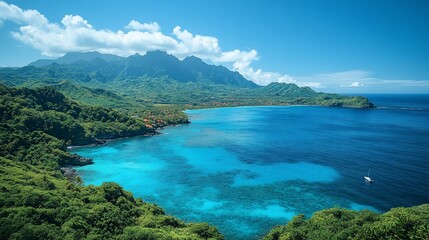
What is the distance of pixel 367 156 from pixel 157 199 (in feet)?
264

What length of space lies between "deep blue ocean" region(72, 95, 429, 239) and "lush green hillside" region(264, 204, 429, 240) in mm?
12104

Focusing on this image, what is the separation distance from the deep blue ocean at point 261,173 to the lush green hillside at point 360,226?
12104 mm

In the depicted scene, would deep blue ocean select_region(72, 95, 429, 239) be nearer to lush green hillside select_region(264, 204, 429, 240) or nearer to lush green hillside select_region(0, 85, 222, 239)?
lush green hillside select_region(0, 85, 222, 239)

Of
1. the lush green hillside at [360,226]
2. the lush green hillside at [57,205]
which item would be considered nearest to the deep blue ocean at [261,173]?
the lush green hillside at [57,205]

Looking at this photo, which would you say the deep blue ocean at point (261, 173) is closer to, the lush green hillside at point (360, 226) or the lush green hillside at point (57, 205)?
the lush green hillside at point (57, 205)

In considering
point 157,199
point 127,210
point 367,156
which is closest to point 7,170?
point 127,210

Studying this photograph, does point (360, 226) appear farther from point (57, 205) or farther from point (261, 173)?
point (261, 173)

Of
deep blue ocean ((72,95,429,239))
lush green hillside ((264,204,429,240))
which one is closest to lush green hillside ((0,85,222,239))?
deep blue ocean ((72,95,429,239))

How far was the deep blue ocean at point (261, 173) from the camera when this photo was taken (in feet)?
205

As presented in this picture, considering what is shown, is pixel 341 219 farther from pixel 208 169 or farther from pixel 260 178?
pixel 208 169

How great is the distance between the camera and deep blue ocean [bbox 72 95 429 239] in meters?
62.3

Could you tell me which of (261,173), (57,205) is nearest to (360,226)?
(57,205)

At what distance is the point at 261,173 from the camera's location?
8725 centimetres

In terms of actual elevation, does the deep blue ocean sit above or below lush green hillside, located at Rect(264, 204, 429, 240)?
below
